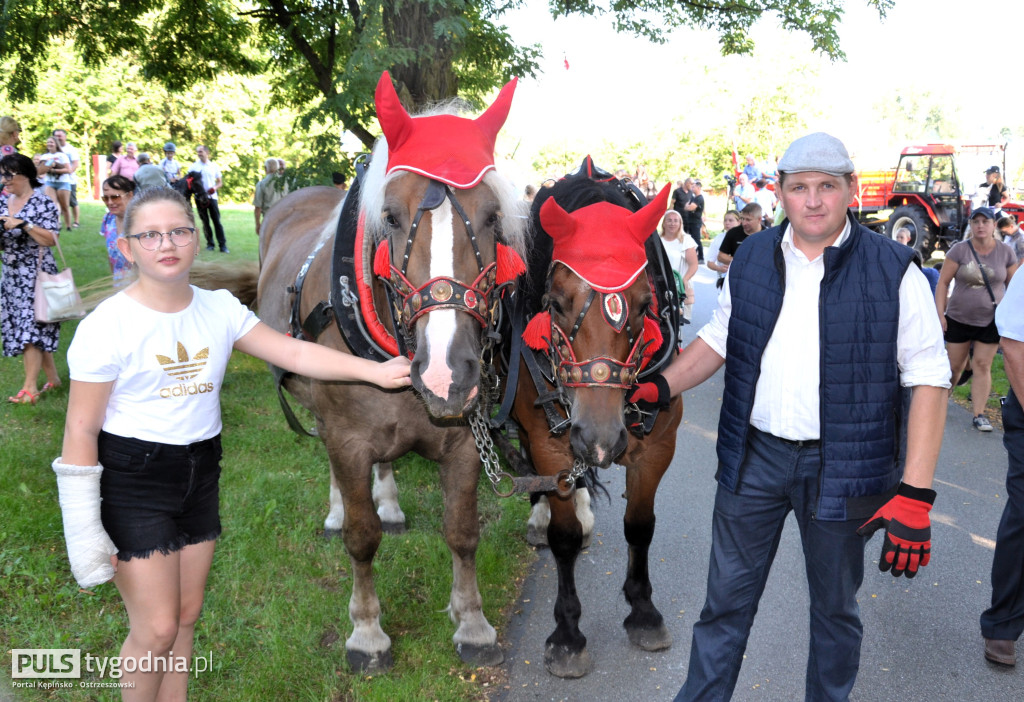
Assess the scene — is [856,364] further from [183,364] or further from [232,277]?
[232,277]

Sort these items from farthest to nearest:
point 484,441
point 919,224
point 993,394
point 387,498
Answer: point 919,224 < point 993,394 < point 387,498 < point 484,441

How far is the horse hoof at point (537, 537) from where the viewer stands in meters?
4.32

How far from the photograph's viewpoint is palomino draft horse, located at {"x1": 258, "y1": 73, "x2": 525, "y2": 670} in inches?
88.2

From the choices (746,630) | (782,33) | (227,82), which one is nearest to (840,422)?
(746,630)

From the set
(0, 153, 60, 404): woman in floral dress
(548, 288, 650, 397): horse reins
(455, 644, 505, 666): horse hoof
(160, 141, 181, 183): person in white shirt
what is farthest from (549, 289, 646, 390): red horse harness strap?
(160, 141, 181, 183): person in white shirt

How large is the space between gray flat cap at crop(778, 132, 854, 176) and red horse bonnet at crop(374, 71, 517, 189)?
3.05ft

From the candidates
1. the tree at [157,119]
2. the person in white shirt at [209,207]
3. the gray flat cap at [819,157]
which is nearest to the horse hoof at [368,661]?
the gray flat cap at [819,157]

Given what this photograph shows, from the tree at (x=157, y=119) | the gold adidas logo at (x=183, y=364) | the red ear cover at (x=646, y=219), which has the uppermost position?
the tree at (x=157, y=119)

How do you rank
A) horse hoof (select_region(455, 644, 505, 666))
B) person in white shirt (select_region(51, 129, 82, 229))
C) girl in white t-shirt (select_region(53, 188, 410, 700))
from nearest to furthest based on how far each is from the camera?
girl in white t-shirt (select_region(53, 188, 410, 700)), horse hoof (select_region(455, 644, 505, 666)), person in white shirt (select_region(51, 129, 82, 229))

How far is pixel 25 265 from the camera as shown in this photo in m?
6.08

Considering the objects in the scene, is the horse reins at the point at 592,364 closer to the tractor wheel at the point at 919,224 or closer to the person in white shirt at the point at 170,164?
the tractor wheel at the point at 919,224

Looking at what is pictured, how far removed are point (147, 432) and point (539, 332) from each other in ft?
4.18

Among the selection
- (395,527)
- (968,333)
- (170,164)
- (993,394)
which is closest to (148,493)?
(395,527)

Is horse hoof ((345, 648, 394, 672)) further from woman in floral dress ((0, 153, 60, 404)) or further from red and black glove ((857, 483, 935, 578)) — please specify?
woman in floral dress ((0, 153, 60, 404))
